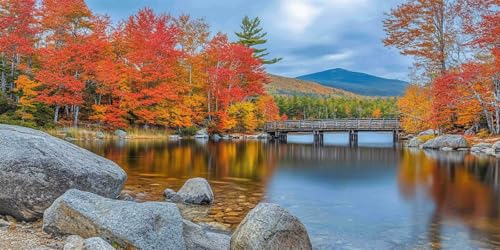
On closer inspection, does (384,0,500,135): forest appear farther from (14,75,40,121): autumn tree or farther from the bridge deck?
(14,75,40,121): autumn tree

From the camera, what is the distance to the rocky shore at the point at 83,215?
4.75 meters

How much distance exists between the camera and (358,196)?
10867 mm

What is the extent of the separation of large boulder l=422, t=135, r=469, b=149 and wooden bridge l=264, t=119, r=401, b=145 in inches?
381

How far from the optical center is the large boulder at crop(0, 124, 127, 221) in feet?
20.5

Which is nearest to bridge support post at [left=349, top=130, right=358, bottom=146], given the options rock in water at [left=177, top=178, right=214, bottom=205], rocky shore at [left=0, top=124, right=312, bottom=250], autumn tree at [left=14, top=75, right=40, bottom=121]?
autumn tree at [left=14, top=75, right=40, bottom=121]

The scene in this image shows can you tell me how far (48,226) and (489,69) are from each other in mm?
24077

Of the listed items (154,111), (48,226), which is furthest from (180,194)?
(154,111)

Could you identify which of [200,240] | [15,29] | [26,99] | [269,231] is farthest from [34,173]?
[15,29]

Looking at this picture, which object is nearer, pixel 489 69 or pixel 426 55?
pixel 489 69

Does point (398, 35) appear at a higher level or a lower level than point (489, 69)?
higher

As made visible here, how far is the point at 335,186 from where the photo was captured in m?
12.5

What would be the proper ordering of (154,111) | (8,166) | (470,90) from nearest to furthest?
(8,166) < (470,90) < (154,111)

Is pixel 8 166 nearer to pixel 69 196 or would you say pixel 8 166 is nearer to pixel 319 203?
pixel 69 196

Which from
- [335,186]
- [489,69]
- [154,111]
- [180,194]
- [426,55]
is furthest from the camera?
[154,111]
